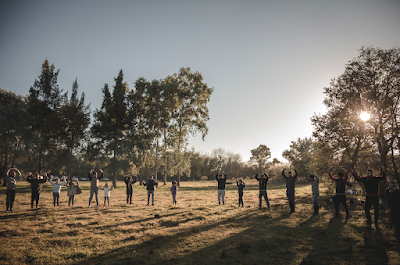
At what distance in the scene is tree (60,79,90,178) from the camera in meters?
36.2

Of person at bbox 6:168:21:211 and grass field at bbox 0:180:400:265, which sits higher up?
person at bbox 6:168:21:211

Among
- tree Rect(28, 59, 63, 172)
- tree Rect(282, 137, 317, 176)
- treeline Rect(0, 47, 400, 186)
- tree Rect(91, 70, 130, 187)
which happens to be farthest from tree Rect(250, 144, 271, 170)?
tree Rect(28, 59, 63, 172)

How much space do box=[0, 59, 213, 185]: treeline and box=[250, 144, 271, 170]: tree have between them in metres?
31.1

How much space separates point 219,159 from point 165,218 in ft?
225

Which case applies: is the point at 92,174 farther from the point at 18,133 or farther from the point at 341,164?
the point at 18,133

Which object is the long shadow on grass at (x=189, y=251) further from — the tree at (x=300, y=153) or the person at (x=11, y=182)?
the tree at (x=300, y=153)

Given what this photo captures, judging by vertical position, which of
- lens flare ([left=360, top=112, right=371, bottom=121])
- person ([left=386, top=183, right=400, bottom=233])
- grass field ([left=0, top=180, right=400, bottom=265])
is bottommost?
grass field ([left=0, top=180, right=400, bottom=265])

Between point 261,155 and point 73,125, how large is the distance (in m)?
50.5

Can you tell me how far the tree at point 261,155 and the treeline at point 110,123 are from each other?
31.1 m

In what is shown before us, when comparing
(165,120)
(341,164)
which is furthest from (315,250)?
(165,120)

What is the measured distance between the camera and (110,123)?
35.7 meters

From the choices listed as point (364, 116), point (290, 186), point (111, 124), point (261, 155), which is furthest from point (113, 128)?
point (261, 155)

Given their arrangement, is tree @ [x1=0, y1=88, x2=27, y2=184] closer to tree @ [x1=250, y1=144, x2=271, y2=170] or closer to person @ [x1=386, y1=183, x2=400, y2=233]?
person @ [x1=386, y1=183, x2=400, y2=233]

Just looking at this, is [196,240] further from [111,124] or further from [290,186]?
[111,124]
